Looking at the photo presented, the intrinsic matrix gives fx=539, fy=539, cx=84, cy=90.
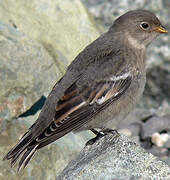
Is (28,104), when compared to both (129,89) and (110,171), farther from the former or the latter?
(110,171)

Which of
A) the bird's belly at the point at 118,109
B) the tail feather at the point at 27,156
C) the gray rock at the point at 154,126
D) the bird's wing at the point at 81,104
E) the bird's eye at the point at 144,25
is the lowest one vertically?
the gray rock at the point at 154,126

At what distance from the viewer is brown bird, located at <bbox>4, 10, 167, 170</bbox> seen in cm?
628

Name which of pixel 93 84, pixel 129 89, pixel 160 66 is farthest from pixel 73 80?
pixel 160 66

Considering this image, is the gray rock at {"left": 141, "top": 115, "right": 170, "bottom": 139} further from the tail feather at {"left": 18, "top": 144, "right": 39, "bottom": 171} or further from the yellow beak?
the tail feather at {"left": 18, "top": 144, "right": 39, "bottom": 171}

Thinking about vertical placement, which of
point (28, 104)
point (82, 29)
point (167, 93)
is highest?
point (28, 104)

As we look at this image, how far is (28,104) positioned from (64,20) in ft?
10.1

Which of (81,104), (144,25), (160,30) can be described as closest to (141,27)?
(144,25)

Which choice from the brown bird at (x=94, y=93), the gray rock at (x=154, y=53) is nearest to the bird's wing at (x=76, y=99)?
the brown bird at (x=94, y=93)

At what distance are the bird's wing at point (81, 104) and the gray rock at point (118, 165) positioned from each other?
43cm

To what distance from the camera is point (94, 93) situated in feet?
21.9

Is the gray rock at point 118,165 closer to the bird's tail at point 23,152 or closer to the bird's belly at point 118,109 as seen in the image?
the bird's tail at point 23,152

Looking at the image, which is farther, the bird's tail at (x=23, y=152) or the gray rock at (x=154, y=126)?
the gray rock at (x=154, y=126)

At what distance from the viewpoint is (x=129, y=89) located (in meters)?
6.91

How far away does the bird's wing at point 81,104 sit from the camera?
627 cm
